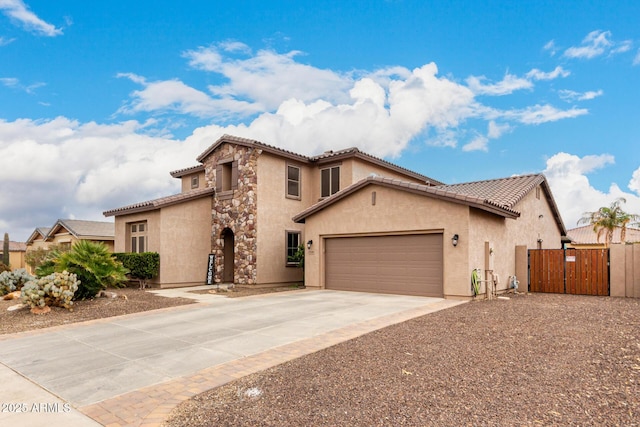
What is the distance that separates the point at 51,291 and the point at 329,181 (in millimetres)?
12438

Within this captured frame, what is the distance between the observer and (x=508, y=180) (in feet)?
62.5

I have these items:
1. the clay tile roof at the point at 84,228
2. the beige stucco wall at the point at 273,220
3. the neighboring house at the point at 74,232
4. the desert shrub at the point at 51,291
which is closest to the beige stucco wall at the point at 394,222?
the beige stucco wall at the point at 273,220

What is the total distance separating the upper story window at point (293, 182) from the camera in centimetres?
1987

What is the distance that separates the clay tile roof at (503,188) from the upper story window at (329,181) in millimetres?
5499

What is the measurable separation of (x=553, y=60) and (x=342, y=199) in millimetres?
9640

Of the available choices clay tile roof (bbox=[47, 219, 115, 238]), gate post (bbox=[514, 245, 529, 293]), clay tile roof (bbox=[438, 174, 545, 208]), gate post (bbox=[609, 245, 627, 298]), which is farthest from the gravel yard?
clay tile roof (bbox=[47, 219, 115, 238])

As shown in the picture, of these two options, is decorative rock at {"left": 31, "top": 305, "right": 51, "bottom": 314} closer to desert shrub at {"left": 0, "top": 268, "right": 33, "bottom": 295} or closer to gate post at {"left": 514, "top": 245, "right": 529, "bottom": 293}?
desert shrub at {"left": 0, "top": 268, "right": 33, "bottom": 295}

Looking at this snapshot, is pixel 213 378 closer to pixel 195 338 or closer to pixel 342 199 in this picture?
pixel 195 338

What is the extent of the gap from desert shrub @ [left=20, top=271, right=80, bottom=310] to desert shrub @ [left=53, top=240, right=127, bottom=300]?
0.91 m

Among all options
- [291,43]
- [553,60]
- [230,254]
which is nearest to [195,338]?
[291,43]

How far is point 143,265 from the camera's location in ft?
58.6

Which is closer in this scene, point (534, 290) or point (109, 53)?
point (109, 53)

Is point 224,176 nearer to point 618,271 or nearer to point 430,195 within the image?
point 430,195

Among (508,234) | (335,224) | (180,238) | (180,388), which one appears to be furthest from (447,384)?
(180,238)
